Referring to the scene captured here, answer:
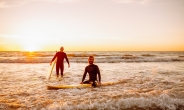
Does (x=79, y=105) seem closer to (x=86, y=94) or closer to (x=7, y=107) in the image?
(x=86, y=94)

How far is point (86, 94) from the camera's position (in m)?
6.68

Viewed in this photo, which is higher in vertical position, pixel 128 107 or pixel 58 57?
pixel 58 57

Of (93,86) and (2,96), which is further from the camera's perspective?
(93,86)

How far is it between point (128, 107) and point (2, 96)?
4.65 meters

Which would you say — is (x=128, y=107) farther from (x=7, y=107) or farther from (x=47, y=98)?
(x=7, y=107)

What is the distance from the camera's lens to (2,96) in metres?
6.39

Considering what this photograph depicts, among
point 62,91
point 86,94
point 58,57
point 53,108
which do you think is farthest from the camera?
point 58,57

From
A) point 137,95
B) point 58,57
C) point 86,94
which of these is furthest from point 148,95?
point 58,57

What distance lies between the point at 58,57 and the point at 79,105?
6963mm

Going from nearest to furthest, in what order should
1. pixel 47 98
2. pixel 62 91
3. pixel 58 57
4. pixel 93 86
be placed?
pixel 47 98 → pixel 62 91 → pixel 93 86 → pixel 58 57

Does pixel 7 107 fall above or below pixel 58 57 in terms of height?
below

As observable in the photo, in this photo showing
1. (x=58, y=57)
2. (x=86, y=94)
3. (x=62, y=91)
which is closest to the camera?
(x=86, y=94)

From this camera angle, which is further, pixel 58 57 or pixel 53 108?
pixel 58 57

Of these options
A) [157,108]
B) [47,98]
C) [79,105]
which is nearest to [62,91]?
[47,98]
